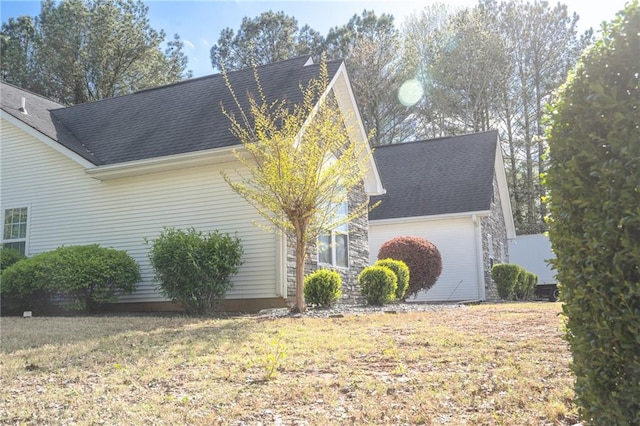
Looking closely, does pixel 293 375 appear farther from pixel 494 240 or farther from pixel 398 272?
pixel 494 240

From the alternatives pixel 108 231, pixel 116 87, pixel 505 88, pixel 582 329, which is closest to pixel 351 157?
pixel 108 231

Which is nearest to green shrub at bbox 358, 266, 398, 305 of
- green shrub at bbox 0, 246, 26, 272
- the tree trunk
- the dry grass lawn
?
the tree trunk

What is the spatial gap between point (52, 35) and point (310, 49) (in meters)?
14.6

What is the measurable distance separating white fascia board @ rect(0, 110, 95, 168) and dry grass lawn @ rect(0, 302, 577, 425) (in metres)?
5.59

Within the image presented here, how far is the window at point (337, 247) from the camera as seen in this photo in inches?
500

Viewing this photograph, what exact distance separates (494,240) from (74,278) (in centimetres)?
1395

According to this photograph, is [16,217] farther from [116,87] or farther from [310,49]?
[310,49]

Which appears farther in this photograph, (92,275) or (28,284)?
(28,284)

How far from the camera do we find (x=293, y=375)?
468 centimetres

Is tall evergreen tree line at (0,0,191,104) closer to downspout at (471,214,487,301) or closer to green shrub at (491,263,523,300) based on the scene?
downspout at (471,214,487,301)

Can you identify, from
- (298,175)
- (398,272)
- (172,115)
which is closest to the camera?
(298,175)

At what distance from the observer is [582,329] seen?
2350 mm

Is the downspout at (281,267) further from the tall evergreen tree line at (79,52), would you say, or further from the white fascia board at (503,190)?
the tall evergreen tree line at (79,52)

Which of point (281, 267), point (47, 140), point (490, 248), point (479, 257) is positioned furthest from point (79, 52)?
point (281, 267)
